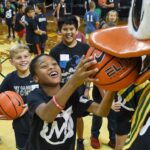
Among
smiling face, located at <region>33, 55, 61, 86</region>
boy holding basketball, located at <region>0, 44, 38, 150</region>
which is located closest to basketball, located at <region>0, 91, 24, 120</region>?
boy holding basketball, located at <region>0, 44, 38, 150</region>

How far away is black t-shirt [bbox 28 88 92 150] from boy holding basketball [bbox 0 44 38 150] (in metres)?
0.81

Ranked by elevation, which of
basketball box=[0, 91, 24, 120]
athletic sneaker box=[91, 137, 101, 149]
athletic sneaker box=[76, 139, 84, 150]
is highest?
basketball box=[0, 91, 24, 120]

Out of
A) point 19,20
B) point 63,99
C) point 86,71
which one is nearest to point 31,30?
point 19,20

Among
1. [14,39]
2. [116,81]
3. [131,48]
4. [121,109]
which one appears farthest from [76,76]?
[14,39]

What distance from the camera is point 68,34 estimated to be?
340 cm

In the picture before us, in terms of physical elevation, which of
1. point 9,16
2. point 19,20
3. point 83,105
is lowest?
point 9,16

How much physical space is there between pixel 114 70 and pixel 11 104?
165 centimetres

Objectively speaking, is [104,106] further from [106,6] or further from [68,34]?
[106,6]

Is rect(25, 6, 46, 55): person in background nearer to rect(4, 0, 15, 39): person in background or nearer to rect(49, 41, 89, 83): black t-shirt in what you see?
rect(4, 0, 15, 39): person in background

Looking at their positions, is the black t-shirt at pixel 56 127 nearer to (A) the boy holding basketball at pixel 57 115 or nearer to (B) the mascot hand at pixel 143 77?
(A) the boy holding basketball at pixel 57 115

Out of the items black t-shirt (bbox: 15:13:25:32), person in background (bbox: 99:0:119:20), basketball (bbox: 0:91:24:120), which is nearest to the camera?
basketball (bbox: 0:91:24:120)

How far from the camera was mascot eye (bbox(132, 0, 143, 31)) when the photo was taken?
1255 mm

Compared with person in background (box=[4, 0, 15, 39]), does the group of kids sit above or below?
above

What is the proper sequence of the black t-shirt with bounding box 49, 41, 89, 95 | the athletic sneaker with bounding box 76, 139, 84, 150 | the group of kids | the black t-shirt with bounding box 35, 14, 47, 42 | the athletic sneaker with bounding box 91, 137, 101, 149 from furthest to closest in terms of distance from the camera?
the black t-shirt with bounding box 35, 14, 47, 42 → the athletic sneaker with bounding box 91, 137, 101, 149 → the athletic sneaker with bounding box 76, 139, 84, 150 → the black t-shirt with bounding box 49, 41, 89, 95 → the group of kids
